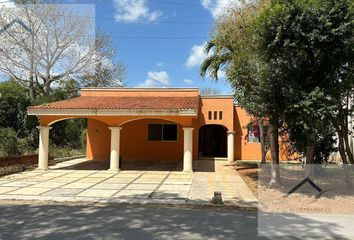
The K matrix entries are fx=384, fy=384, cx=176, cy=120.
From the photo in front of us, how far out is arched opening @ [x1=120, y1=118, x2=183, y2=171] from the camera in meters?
24.2

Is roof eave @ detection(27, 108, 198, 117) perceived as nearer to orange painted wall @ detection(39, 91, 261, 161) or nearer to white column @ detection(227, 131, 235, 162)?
orange painted wall @ detection(39, 91, 261, 161)

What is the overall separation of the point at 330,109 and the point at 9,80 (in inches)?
1227

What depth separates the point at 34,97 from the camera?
3475cm

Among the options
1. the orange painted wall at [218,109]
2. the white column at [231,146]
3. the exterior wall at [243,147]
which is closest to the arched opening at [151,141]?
the orange painted wall at [218,109]

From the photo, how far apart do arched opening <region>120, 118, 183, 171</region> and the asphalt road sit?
46.7 ft

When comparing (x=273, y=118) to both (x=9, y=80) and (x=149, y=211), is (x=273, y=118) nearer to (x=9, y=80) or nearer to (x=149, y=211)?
(x=149, y=211)

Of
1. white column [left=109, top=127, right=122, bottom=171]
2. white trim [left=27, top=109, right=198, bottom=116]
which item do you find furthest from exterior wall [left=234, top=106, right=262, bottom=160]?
white column [left=109, top=127, right=122, bottom=171]

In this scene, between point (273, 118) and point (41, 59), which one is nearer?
point (273, 118)

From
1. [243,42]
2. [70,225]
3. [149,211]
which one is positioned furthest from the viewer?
[243,42]

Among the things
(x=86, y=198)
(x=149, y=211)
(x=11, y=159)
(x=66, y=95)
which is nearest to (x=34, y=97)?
(x=66, y=95)

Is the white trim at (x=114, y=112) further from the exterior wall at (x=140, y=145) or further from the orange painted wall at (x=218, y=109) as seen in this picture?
the orange painted wall at (x=218, y=109)

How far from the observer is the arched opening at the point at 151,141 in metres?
24.2

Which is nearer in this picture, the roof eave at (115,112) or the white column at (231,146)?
the roof eave at (115,112)

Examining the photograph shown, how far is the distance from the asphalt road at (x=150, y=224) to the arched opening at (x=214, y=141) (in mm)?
18459
